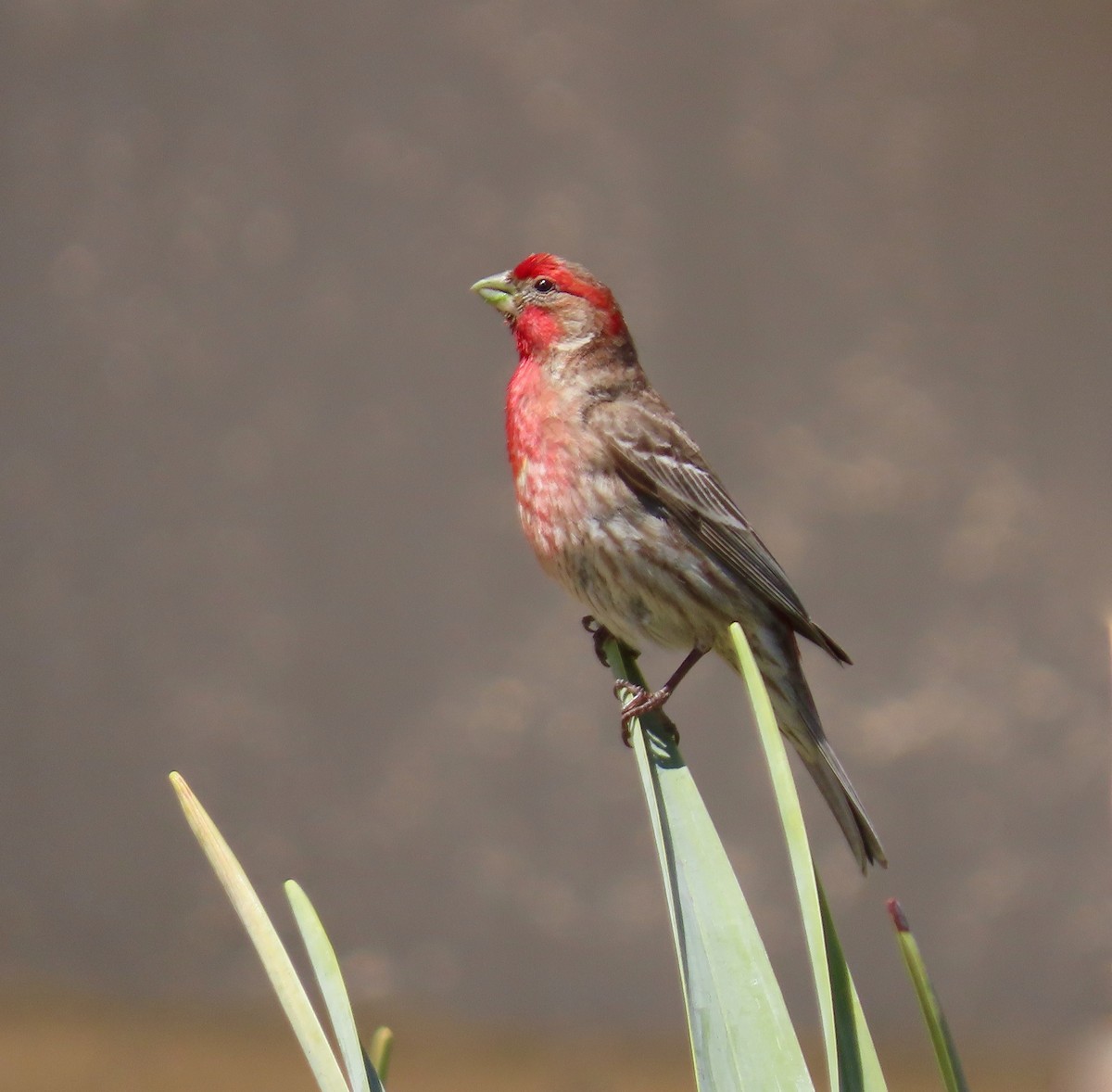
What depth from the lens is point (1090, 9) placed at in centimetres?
506

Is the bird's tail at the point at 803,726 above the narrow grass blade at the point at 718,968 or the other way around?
above

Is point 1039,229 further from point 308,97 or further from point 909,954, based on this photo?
point 909,954

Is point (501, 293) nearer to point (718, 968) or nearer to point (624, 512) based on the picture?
point (624, 512)

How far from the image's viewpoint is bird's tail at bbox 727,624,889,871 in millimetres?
2275

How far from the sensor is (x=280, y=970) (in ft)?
4.17

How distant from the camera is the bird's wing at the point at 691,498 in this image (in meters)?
2.65

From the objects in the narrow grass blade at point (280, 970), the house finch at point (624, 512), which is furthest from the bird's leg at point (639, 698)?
the narrow grass blade at point (280, 970)

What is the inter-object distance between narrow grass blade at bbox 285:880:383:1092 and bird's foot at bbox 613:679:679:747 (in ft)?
2.20

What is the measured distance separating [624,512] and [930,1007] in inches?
57.3

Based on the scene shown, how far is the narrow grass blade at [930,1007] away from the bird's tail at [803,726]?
94cm

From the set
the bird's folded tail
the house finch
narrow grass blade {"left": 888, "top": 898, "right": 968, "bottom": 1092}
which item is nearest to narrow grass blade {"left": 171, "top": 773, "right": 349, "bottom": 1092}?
narrow grass blade {"left": 888, "top": 898, "right": 968, "bottom": 1092}

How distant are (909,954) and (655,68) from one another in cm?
457

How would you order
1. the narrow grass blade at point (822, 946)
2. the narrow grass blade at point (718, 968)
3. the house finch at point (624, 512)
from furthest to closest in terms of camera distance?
the house finch at point (624, 512), the narrow grass blade at point (718, 968), the narrow grass blade at point (822, 946)

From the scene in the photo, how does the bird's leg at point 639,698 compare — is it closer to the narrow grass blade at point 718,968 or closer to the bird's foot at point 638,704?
the bird's foot at point 638,704
